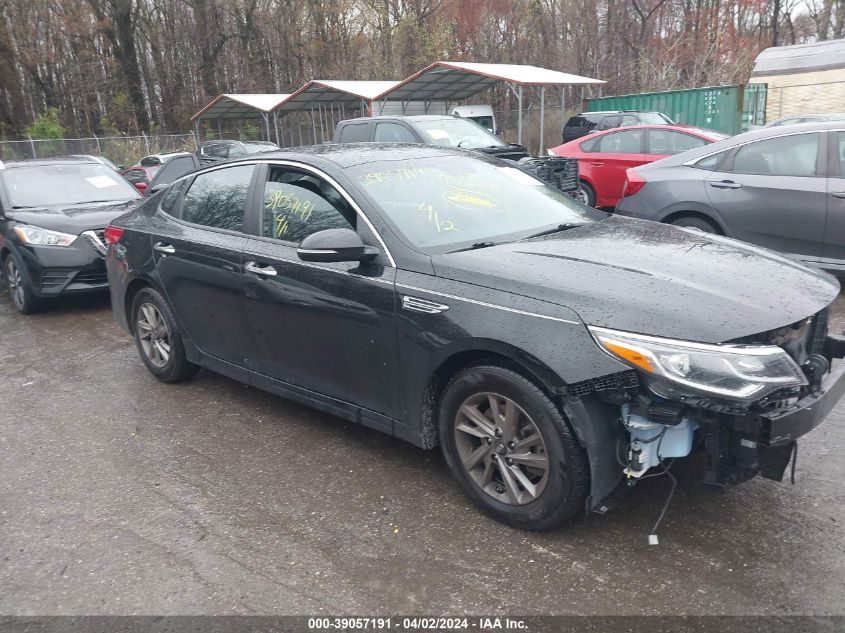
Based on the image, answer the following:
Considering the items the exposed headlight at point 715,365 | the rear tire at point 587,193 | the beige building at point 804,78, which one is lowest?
the rear tire at point 587,193

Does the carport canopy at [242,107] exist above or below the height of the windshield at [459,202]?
above

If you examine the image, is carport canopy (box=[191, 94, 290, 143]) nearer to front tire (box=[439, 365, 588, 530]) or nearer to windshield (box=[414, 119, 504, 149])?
windshield (box=[414, 119, 504, 149])

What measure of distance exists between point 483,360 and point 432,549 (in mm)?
854

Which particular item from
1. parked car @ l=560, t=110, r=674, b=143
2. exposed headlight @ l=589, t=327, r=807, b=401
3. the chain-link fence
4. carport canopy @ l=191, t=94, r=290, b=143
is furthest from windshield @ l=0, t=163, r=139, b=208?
the chain-link fence

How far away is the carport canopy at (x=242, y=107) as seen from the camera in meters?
25.6

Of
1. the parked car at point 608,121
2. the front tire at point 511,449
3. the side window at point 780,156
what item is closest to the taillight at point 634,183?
the side window at point 780,156

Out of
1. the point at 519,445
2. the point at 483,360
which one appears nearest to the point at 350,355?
the point at 483,360

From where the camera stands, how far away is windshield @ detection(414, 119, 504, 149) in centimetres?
1129

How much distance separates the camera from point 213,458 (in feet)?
13.7

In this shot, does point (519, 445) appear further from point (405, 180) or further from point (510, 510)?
point (405, 180)

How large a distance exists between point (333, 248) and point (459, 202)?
86 centimetres

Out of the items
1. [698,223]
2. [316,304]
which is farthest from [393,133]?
[316,304]

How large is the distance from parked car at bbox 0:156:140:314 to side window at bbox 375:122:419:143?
4.32 meters

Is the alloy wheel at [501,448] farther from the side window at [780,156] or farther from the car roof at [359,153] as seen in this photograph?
the side window at [780,156]
